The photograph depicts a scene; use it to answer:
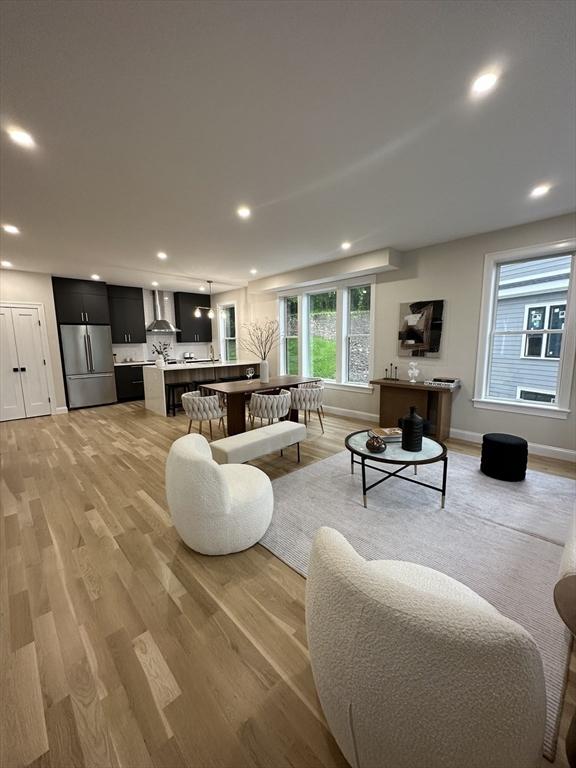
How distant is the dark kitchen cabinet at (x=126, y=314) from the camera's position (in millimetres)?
7035

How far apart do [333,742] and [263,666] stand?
38 cm

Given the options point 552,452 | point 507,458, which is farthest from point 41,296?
point 552,452

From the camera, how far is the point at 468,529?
2301 millimetres

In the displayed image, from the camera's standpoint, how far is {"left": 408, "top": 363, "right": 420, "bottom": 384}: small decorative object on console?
179 inches

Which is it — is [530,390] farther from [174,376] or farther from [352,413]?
[174,376]

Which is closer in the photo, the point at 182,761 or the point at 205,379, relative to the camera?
the point at 182,761

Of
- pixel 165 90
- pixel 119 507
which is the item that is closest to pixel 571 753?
pixel 119 507

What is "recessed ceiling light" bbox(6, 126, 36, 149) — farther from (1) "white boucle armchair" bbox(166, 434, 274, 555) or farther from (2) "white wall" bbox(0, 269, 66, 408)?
(2) "white wall" bbox(0, 269, 66, 408)

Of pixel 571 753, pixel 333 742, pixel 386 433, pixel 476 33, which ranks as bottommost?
pixel 333 742

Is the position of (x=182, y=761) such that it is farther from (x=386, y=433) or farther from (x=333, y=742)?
(x=386, y=433)

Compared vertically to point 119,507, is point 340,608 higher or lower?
higher

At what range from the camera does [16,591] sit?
181 cm

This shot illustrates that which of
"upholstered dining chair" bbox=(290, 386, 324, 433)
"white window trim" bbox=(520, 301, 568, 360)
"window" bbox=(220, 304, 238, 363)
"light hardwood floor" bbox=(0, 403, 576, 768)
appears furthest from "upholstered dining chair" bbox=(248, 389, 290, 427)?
"window" bbox=(220, 304, 238, 363)

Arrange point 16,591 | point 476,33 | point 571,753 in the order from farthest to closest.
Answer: point 16,591 < point 476,33 < point 571,753
